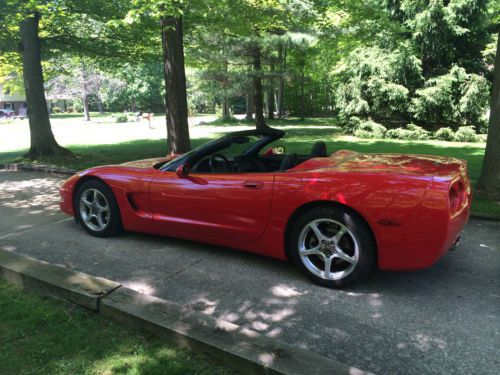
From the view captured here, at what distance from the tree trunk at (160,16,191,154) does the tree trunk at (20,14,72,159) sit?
4497 mm

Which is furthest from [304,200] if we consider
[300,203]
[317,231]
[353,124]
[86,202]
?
[353,124]

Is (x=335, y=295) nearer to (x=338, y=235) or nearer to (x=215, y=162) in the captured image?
(x=338, y=235)

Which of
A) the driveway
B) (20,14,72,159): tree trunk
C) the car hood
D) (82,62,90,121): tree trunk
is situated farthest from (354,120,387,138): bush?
(82,62,90,121): tree trunk

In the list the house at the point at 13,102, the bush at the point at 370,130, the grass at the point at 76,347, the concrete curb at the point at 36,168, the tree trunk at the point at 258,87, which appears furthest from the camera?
the house at the point at 13,102

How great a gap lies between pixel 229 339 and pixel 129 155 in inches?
430

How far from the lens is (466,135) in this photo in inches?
664

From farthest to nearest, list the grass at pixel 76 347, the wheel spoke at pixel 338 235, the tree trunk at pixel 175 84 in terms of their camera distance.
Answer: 1. the tree trunk at pixel 175 84
2. the wheel spoke at pixel 338 235
3. the grass at pixel 76 347

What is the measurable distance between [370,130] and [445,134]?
307 cm

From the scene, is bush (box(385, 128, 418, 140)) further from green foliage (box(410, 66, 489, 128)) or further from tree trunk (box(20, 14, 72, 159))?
tree trunk (box(20, 14, 72, 159))

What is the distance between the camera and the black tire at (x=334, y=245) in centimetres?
332

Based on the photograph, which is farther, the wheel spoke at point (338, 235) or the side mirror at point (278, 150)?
the side mirror at point (278, 150)

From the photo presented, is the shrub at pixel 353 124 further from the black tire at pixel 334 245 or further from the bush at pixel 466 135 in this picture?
the black tire at pixel 334 245

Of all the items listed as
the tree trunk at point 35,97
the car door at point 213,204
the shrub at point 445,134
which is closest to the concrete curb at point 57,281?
the car door at point 213,204

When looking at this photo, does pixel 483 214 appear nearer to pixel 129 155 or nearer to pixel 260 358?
pixel 260 358
